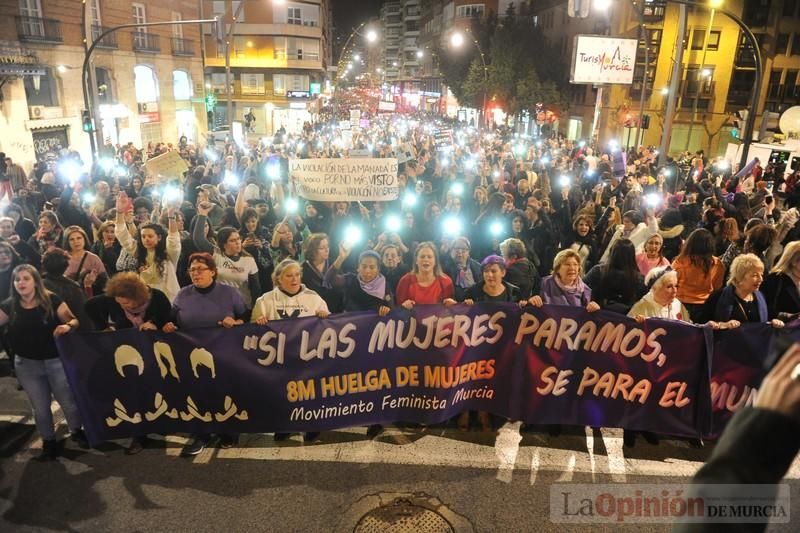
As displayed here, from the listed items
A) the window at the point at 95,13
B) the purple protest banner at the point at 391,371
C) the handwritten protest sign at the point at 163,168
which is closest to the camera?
the purple protest banner at the point at 391,371

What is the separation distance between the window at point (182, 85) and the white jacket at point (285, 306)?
→ 32996mm

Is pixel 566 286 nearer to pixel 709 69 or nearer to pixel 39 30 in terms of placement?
pixel 39 30

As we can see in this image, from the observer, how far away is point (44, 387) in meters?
4.81

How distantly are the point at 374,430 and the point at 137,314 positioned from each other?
2467 mm

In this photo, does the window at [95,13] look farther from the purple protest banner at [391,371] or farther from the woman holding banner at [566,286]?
the woman holding banner at [566,286]

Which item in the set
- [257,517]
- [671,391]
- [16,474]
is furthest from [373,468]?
[16,474]

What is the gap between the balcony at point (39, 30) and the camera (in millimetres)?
19641

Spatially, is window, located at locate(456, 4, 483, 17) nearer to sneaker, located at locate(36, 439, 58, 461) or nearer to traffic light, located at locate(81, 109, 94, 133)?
traffic light, located at locate(81, 109, 94, 133)

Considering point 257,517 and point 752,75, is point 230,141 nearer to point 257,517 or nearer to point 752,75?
point 257,517

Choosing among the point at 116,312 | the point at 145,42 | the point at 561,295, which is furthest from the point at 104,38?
the point at 561,295

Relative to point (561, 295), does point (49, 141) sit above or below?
above

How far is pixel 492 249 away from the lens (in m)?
8.27

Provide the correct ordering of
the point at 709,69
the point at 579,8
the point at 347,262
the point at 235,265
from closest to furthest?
the point at 235,265 → the point at 347,262 → the point at 579,8 → the point at 709,69

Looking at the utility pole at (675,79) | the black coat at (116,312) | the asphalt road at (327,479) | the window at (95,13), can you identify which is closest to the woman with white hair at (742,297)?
the asphalt road at (327,479)
